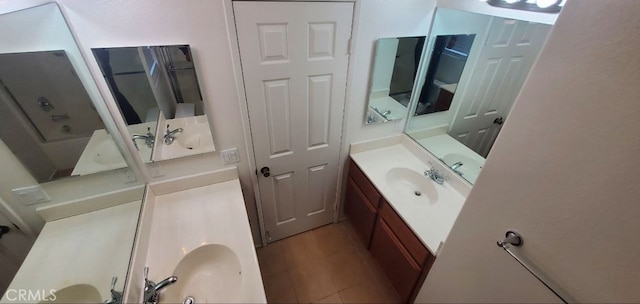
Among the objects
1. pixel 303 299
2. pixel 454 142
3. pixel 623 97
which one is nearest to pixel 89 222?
pixel 303 299

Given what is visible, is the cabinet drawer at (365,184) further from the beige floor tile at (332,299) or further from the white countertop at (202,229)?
the white countertop at (202,229)

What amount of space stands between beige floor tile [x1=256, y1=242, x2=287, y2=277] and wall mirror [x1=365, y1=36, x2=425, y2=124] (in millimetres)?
1325

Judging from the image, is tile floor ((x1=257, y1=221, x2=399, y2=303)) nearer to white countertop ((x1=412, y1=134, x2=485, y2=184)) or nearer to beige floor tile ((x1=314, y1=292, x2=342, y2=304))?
beige floor tile ((x1=314, y1=292, x2=342, y2=304))

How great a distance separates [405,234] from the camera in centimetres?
145

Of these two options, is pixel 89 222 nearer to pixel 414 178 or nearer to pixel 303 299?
pixel 303 299

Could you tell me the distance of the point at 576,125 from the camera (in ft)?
1.95

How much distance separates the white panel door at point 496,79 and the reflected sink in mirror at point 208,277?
1.55 metres

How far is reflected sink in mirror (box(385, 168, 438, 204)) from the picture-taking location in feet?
5.29

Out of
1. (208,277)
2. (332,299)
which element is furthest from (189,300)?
(332,299)

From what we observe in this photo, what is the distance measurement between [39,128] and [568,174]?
5.54ft

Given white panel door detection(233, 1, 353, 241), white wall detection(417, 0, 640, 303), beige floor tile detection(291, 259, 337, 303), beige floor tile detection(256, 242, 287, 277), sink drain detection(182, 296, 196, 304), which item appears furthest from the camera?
beige floor tile detection(256, 242, 287, 277)

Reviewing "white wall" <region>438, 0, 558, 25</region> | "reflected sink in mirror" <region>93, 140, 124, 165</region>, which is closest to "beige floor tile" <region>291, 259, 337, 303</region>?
"reflected sink in mirror" <region>93, 140, 124, 165</region>

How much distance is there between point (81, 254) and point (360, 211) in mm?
1632

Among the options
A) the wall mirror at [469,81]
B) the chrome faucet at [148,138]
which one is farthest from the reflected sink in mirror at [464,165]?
the chrome faucet at [148,138]
